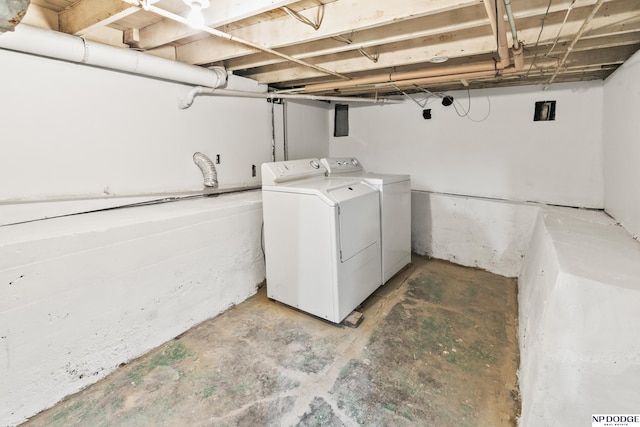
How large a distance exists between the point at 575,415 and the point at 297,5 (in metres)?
2.44

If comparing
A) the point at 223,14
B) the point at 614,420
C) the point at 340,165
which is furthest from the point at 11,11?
the point at 340,165

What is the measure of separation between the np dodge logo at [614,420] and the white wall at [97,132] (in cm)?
296

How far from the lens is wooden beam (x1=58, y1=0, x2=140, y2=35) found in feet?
5.41

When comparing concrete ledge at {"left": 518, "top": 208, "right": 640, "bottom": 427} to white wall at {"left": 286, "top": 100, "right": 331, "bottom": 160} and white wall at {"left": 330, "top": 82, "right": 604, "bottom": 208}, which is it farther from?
white wall at {"left": 286, "top": 100, "right": 331, "bottom": 160}

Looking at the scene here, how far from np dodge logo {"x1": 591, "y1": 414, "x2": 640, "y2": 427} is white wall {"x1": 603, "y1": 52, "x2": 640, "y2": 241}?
46.0 inches

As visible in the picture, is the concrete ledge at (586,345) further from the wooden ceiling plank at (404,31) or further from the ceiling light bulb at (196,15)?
the ceiling light bulb at (196,15)

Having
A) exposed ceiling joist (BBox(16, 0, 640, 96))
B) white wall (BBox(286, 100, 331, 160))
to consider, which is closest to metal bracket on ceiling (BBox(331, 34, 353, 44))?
exposed ceiling joist (BBox(16, 0, 640, 96))

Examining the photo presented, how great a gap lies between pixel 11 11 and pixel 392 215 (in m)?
2.81

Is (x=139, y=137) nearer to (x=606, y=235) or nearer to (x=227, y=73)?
(x=227, y=73)

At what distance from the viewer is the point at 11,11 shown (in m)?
0.97

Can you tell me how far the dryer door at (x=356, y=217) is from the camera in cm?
238

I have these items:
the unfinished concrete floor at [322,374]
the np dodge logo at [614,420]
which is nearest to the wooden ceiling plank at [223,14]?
the unfinished concrete floor at [322,374]

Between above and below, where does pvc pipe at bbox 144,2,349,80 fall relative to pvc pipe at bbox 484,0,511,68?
above

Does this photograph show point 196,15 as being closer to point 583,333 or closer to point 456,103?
point 583,333
